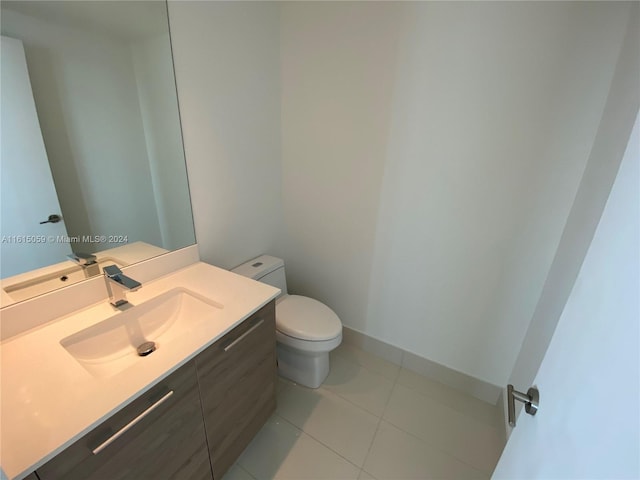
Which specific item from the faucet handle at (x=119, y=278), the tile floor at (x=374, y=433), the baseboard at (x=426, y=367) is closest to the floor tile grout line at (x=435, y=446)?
the tile floor at (x=374, y=433)

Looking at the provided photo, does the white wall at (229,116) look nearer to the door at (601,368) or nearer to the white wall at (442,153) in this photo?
the white wall at (442,153)

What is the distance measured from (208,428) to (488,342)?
1534 millimetres

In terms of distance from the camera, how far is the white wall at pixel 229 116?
4.42ft

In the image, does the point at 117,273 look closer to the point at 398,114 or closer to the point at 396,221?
the point at 396,221

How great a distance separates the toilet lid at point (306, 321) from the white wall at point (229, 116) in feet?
1.49

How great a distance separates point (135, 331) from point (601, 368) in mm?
1366

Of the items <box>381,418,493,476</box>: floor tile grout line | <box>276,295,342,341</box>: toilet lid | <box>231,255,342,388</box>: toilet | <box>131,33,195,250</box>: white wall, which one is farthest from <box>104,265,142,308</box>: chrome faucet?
<box>381,418,493,476</box>: floor tile grout line

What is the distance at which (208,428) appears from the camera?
41.9 inches

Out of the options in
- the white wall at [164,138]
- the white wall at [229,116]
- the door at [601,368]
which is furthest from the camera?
the white wall at [229,116]

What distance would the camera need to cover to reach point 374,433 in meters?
1.54

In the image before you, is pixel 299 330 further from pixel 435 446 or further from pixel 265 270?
pixel 435 446

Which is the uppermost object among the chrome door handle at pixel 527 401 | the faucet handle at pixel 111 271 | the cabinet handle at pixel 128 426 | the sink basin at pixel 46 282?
the faucet handle at pixel 111 271

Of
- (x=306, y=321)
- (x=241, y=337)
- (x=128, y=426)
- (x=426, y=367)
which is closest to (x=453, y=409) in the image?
(x=426, y=367)

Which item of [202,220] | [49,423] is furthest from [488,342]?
[49,423]
